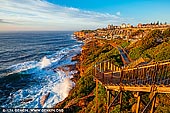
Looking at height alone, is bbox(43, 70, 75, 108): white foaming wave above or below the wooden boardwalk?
below

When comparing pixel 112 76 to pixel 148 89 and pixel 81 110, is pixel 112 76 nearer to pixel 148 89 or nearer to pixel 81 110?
pixel 148 89

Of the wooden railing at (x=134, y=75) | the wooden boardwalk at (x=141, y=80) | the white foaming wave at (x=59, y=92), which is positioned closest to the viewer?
the wooden boardwalk at (x=141, y=80)

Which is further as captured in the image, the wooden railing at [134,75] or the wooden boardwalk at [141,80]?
the wooden railing at [134,75]

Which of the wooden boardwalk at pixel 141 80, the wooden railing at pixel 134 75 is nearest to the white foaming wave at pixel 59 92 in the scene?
the wooden boardwalk at pixel 141 80

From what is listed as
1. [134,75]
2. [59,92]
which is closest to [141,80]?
[134,75]

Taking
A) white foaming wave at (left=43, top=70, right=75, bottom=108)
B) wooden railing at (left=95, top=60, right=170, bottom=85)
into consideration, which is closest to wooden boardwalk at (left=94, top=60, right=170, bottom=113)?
wooden railing at (left=95, top=60, right=170, bottom=85)

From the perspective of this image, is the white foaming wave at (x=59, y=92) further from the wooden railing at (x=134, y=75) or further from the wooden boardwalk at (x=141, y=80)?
the wooden railing at (x=134, y=75)

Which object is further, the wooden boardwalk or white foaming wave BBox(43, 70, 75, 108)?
white foaming wave BBox(43, 70, 75, 108)

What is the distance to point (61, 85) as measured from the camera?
109ft

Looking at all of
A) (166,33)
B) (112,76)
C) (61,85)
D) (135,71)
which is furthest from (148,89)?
(166,33)

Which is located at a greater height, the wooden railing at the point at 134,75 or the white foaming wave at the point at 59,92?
the wooden railing at the point at 134,75

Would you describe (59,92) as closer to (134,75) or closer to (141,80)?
(134,75)

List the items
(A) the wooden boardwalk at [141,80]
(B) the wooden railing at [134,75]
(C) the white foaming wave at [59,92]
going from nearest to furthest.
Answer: (A) the wooden boardwalk at [141,80], (B) the wooden railing at [134,75], (C) the white foaming wave at [59,92]

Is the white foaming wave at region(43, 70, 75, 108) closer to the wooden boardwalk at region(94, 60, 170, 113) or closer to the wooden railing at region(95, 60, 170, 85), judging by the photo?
the wooden boardwalk at region(94, 60, 170, 113)
